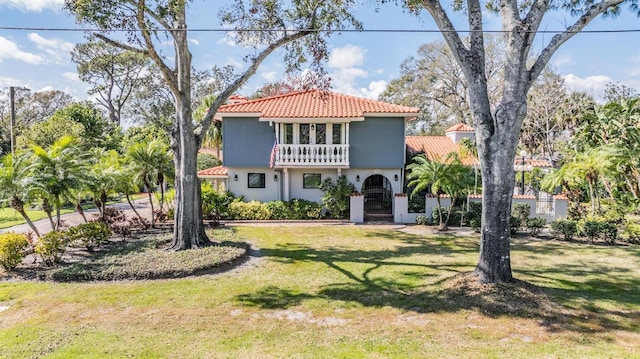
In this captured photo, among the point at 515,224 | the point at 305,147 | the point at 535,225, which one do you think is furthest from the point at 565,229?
the point at 305,147

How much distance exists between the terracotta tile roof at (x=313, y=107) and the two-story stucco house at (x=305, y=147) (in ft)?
0.18

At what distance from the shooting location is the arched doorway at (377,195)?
71.9 feet

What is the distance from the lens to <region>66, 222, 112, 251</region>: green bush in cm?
1105

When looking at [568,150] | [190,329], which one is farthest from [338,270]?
[568,150]

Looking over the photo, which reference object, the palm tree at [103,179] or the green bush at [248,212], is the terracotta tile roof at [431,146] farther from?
the palm tree at [103,179]

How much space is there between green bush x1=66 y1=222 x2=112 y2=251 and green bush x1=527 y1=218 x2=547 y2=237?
54.7 ft

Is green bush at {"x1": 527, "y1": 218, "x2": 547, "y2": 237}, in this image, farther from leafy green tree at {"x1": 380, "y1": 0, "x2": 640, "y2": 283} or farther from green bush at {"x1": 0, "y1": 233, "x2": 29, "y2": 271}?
green bush at {"x1": 0, "y1": 233, "x2": 29, "y2": 271}

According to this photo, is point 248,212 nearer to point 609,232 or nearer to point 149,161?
point 149,161

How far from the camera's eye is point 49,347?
5.73m

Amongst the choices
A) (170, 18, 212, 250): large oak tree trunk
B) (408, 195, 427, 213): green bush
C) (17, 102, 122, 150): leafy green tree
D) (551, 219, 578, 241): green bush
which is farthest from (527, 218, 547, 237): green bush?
(17, 102, 122, 150): leafy green tree

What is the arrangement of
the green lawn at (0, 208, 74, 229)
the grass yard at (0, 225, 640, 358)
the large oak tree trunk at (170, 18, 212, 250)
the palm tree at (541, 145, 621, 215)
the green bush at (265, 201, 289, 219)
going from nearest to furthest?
1. the grass yard at (0, 225, 640, 358)
2. the large oak tree trunk at (170, 18, 212, 250)
3. the palm tree at (541, 145, 621, 215)
4. the green lawn at (0, 208, 74, 229)
5. the green bush at (265, 201, 289, 219)

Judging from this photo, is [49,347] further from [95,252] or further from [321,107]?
[321,107]

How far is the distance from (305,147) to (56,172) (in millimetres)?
11162

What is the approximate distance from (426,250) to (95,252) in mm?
11117
